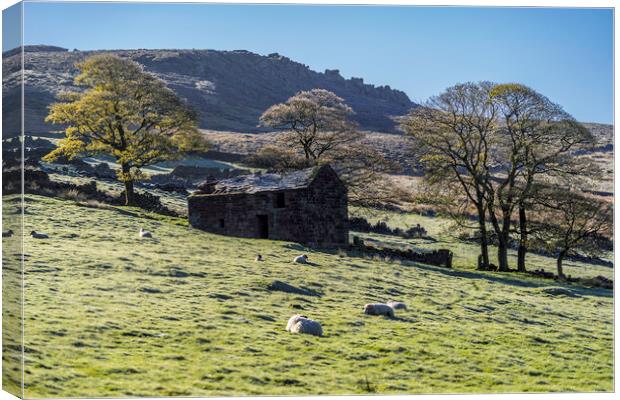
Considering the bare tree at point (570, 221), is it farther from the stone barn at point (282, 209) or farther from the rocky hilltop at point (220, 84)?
the stone barn at point (282, 209)

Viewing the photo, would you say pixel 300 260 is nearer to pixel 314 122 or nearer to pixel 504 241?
pixel 504 241

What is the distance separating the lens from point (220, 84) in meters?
45.0

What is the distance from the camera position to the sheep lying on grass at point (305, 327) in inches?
476

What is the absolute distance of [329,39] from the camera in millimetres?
13539

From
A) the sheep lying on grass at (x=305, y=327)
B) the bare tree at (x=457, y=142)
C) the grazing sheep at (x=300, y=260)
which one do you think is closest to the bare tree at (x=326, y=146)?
the bare tree at (x=457, y=142)

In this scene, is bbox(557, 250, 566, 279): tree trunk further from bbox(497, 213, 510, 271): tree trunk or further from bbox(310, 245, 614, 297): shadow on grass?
bbox(497, 213, 510, 271): tree trunk

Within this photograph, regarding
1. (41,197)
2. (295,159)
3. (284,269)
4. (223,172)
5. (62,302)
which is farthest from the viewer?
(223,172)

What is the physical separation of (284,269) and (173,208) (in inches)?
483

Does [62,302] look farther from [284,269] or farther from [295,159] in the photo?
[295,159]

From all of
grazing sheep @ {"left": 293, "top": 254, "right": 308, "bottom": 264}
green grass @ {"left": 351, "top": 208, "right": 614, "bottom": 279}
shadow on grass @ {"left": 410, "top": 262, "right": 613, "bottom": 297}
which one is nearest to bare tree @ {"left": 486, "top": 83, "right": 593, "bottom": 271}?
green grass @ {"left": 351, "top": 208, "right": 614, "bottom": 279}

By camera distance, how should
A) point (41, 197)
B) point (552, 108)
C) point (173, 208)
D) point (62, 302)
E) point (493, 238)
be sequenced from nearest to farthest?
1. point (62, 302)
2. point (552, 108)
3. point (41, 197)
4. point (493, 238)
5. point (173, 208)

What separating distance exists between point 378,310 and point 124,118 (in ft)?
55.0

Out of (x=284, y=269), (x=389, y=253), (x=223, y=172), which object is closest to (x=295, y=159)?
(x=223, y=172)

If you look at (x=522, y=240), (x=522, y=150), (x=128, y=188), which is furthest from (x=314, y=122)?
(x=522, y=240)
